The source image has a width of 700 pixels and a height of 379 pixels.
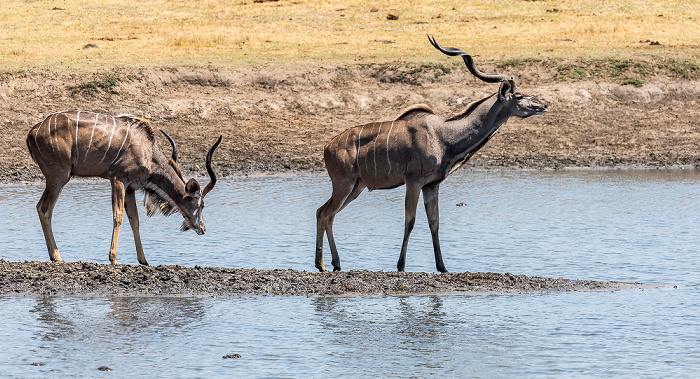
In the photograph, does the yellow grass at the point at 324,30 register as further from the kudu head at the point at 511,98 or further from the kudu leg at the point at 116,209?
the kudu head at the point at 511,98

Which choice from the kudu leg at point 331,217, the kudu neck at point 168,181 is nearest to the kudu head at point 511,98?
the kudu leg at point 331,217

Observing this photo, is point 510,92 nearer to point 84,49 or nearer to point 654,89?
point 654,89

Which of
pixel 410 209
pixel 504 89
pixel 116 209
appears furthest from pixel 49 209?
pixel 504 89

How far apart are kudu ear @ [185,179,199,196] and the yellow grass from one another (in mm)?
10679

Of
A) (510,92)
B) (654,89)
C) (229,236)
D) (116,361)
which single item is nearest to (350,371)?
(116,361)

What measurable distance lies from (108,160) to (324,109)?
9.61m

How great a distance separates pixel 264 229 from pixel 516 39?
15179mm

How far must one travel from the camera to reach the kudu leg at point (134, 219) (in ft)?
32.3

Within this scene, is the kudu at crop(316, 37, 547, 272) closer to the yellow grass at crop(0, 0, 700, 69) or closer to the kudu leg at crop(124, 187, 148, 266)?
the kudu leg at crop(124, 187, 148, 266)

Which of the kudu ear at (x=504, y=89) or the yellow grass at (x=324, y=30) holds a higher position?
the kudu ear at (x=504, y=89)

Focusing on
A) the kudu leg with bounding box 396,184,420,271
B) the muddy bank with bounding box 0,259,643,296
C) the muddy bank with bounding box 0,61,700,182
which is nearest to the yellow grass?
the muddy bank with bounding box 0,61,700,182

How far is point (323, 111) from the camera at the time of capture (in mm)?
18922

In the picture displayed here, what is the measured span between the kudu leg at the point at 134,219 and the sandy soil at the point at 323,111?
6199 mm

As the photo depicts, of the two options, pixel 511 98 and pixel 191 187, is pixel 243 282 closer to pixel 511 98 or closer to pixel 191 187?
pixel 191 187
